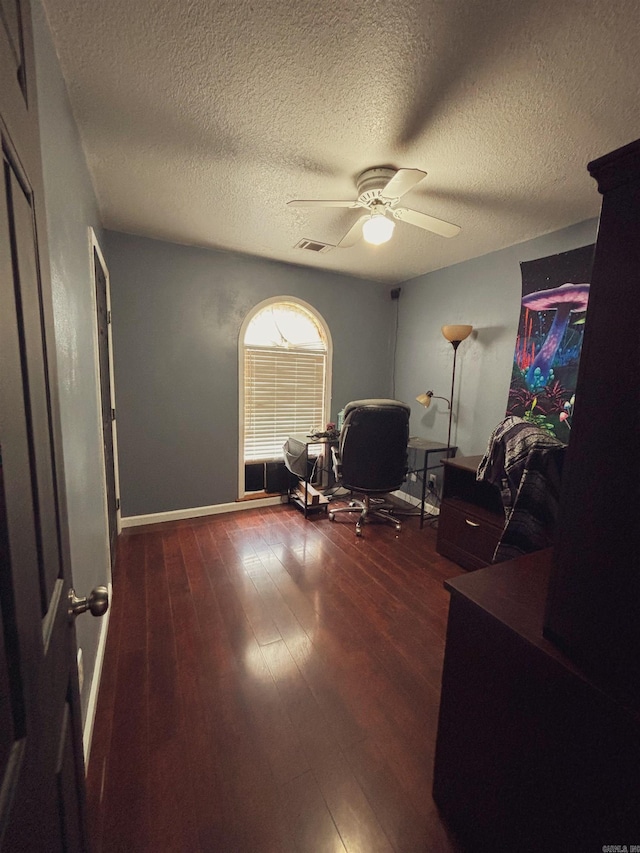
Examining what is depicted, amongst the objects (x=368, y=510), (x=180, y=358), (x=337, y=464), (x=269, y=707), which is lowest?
(x=269, y=707)

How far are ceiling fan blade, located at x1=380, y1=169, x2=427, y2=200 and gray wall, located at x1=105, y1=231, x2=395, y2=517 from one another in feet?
6.24

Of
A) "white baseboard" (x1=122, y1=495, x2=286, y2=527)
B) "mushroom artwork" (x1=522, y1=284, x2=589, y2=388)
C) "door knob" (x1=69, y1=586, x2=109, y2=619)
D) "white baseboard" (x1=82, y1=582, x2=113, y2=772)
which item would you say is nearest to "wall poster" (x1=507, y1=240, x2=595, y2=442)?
"mushroom artwork" (x1=522, y1=284, x2=589, y2=388)

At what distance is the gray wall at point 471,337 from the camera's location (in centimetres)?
286

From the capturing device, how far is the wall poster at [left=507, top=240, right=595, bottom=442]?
2.42 m

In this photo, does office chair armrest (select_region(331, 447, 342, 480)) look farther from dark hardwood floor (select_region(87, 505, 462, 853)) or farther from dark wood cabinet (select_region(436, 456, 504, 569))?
dark wood cabinet (select_region(436, 456, 504, 569))

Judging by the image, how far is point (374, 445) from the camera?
2.87m

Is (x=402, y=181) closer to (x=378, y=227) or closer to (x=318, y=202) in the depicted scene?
(x=378, y=227)

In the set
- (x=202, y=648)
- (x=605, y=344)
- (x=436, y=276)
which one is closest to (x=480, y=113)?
(x=605, y=344)

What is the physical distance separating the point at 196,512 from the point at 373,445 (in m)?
1.87

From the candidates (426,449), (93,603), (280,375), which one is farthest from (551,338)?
(93,603)

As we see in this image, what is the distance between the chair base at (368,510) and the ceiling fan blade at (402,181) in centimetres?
235

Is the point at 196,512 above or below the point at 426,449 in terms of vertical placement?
below

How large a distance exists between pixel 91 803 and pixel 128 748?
0.18 metres

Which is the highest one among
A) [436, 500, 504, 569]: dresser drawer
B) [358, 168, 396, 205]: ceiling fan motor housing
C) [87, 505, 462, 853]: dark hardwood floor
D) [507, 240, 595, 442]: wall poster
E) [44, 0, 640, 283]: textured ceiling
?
[44, 0, 640, 283]: textured ceiling
